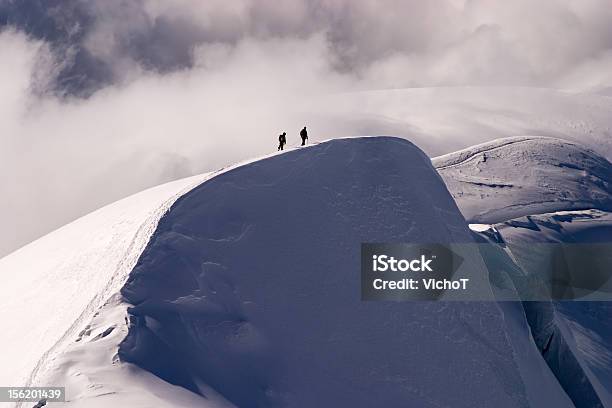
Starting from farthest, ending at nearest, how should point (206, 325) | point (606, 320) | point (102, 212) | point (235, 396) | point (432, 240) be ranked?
point (606, 320), point (102, 212), point (432, 240), point (206, 325), point (235, 396)

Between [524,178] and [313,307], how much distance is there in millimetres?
52349

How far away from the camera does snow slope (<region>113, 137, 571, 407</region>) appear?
107 ft

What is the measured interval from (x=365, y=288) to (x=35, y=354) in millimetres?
14171

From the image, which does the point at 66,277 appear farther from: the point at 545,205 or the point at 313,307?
the point at 545,205

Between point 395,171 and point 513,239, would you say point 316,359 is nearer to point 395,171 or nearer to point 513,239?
point 395,171

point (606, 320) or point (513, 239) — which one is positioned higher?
point (513, 239)

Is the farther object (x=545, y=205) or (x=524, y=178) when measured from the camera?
(x=524, y=178)

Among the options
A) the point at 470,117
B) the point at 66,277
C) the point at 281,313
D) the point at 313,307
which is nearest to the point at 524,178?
the point at 313,307

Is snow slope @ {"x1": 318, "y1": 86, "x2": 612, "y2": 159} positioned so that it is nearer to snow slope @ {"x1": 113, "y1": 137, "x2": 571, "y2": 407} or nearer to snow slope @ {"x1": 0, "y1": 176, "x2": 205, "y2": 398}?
snow slope @ {"x1": 113, "y1": 137, "x2": 571, "y2": 407}

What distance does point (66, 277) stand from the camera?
37.9m

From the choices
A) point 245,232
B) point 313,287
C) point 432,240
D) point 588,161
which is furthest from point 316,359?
point 588,161

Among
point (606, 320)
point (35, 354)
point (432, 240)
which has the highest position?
point (432, 240)

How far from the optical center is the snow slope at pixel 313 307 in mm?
32562

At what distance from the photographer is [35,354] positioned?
1265 inches
